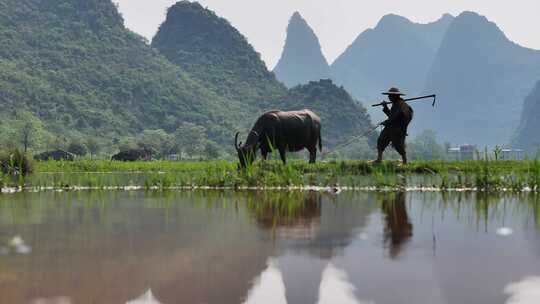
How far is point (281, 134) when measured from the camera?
1767 cm

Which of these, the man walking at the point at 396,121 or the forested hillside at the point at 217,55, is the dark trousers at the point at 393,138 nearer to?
the man walking at the point at 396,121

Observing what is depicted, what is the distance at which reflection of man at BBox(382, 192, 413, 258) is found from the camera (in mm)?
4984

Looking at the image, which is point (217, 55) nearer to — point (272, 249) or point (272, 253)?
point (272, 249)

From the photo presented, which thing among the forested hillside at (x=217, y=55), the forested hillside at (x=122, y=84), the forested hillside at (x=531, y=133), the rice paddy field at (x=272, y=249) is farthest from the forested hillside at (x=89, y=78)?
the forested hillside at (x=531, y=133)

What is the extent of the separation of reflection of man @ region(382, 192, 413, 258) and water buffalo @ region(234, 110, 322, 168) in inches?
295

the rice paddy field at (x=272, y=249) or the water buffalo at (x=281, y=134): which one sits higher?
the water buffalo at (x=281, y=134)

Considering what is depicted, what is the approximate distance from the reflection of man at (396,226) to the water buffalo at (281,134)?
749 centimetres

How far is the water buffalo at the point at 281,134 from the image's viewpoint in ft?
52.6

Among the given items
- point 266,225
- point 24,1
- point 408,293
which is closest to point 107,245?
point 266,225

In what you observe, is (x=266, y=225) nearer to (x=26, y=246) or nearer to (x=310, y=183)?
(x=26, y=246)

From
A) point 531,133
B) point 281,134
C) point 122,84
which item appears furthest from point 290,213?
point 531,133

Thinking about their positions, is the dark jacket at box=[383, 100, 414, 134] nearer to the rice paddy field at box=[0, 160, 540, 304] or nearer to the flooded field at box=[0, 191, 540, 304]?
the rice paddy field at box=[0, 160, 540, 304]

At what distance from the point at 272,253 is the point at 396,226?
76.8 inches

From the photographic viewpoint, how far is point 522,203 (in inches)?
333
